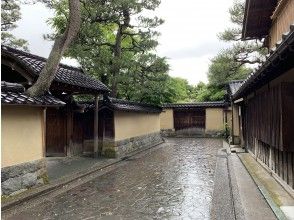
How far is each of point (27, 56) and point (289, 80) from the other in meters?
9.91

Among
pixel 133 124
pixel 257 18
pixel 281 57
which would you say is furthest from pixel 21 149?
pixel 133 124

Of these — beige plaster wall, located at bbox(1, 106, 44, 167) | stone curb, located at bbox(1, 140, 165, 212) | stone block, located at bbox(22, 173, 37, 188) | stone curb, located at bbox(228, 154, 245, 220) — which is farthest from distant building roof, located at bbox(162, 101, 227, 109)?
stone block, located at bbox(22, 173, 37, 188)

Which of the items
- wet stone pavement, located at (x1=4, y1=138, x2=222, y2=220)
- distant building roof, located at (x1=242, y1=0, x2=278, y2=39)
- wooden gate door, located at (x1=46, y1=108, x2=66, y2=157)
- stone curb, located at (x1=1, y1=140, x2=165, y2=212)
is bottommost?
→ wet stone pavement, located at (x1=4, y1=138, x2=222, y2=220)

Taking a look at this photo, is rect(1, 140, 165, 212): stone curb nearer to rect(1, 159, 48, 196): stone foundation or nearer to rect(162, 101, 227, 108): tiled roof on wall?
rect(1, 159, 48, 196): stone foundation

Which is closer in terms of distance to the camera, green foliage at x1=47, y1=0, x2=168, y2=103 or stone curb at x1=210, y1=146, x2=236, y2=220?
stone curb at x1=210, y1=146, x2=236, y2=220

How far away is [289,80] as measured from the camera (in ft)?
26.5

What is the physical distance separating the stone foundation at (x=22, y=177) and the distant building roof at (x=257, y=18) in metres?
9.92

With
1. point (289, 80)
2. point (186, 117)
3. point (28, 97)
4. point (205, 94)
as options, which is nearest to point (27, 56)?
point (28, 97)

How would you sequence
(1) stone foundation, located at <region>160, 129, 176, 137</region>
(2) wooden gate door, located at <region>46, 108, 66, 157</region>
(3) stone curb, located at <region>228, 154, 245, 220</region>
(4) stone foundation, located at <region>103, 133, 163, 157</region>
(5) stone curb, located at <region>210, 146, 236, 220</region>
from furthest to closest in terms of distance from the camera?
1. (1) stone foundation, located at <region>160, 129, 176, 137</region>
2. (4) stone foundation, located at <region>103, 133, 163, 157</region>
3. (2) wooden gate door, located at <region>46, 108, 66, 157</region>
4. (5) stone curb, located at <region>210, 146, 236, 220</region>
5. (3) stone curb, located at <region>228, 154, 245, 220</region>

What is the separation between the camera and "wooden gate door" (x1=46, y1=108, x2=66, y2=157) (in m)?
18.3

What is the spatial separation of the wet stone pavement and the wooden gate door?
14.6 ft

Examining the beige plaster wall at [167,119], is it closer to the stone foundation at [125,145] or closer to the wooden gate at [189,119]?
the wooden gate at [189,119]

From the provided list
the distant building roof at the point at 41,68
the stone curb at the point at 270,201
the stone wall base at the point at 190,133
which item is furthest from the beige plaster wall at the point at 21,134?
the stone wall base at the point at 190,133

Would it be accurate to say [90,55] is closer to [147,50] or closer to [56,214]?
[147,50]
